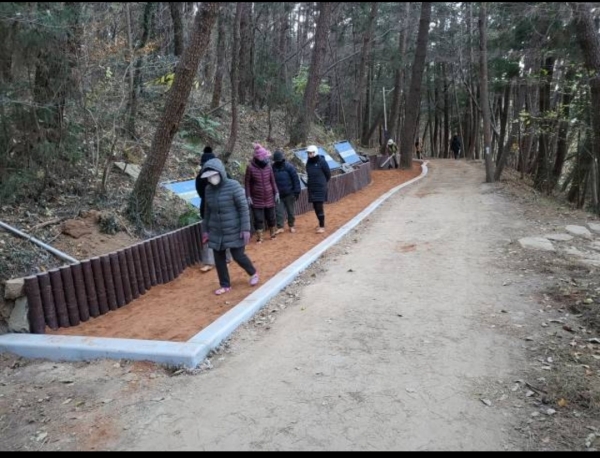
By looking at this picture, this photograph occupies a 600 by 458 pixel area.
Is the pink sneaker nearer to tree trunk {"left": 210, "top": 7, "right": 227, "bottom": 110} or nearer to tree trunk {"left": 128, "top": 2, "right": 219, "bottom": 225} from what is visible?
tree trunk {"left": 128, "top": 2, "right": 219, "bottom": 225}

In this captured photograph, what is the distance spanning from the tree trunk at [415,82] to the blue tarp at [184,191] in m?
14.0

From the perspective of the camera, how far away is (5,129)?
6973 millimetres

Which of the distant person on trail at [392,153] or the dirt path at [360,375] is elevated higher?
the distant person on trail at [392,153]

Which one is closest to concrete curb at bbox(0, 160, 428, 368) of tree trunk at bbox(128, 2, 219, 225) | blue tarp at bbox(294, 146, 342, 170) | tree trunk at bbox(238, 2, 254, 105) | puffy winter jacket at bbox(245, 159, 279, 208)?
tree trunk at bbox(128, 2, 219, 225)

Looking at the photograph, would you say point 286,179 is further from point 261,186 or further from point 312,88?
point 312,88

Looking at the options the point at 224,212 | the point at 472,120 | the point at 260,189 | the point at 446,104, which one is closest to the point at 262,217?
the point at 260,189

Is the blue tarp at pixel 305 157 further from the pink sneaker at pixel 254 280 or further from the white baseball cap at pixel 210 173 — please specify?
the white baseball cap at pixel 210 173

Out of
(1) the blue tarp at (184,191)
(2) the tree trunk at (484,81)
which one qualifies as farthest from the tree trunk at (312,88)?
(1) the blue tarp at (184,191)

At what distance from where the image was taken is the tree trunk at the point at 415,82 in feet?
68.9

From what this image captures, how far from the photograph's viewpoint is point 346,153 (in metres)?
20.3

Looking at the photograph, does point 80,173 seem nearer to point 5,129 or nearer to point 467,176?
point 5,129

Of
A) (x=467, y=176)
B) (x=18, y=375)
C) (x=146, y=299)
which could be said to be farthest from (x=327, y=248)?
(x=467, y=176)

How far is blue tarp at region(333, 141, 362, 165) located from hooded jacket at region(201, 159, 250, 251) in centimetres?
1379

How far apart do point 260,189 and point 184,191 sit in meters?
1.86
